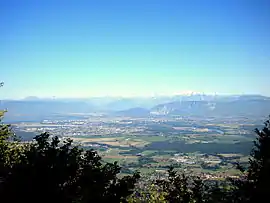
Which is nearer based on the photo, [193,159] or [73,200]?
[73,200]

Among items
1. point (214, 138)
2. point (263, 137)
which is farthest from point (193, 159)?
point (263, 137)

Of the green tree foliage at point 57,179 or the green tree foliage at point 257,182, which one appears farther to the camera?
the green tree foliage at point 257,182

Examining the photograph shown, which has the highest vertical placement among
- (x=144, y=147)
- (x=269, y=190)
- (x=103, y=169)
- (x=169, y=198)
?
(x=103, y=169)

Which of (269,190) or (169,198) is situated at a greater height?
(269,190)

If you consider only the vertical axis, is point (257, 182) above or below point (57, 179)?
below

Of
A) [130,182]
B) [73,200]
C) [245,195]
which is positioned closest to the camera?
[73,200]

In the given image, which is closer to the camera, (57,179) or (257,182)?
(57,179)

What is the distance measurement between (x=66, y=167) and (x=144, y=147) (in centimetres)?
9054

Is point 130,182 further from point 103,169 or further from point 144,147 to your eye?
point 144,147

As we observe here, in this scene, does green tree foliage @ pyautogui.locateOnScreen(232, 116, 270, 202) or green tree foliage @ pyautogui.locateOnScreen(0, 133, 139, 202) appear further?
green tree foliage @ pyautogui.locateOnScreen(232, 116, 270, 202)

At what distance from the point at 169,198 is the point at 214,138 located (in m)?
107

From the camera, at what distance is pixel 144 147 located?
315 feet

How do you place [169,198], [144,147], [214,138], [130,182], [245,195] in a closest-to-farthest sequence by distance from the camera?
[130,182] → [245,195] → [169,198] → [144,147] → [214,138]

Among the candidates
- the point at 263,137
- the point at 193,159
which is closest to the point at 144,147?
the point at 193,159
